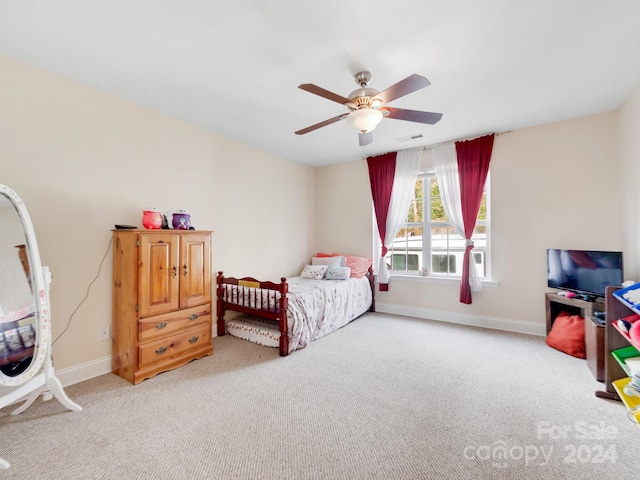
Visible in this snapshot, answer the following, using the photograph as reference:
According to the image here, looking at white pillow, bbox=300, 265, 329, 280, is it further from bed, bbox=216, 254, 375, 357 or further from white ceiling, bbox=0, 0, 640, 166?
white ceiling, bbox=0, 0, 640, 166

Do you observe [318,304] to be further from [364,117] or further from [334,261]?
[364,117]

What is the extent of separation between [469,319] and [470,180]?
1.90 m

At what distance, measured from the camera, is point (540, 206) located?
334cm

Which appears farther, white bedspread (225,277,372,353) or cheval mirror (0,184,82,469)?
white bedspread (225,277,372,353)

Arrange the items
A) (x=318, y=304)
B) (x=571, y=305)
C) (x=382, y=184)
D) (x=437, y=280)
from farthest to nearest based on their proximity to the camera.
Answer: (x=382, y=184), (x=437, y=280), (x=318, y=304), (x=571, y=305)

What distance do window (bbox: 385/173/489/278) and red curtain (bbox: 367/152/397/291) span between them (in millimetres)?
329

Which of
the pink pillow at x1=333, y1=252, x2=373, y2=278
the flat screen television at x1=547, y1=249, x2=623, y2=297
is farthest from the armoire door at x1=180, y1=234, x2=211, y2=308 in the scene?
the flat screen television at x1=547, y1=249, x2=623, y2=297

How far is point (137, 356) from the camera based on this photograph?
231 centimetres

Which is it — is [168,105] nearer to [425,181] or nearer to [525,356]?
[425,181]

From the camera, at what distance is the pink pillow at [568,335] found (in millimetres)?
2756

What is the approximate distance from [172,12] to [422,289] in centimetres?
407

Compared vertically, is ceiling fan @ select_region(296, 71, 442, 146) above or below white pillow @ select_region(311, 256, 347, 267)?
above

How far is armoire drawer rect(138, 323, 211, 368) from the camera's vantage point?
2.36 meters

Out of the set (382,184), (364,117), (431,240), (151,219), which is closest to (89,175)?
(151,219)
